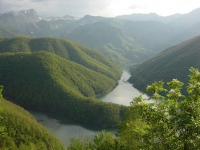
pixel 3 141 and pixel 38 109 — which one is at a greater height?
pixel 3 141

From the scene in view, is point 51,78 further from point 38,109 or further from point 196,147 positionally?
point 196,147

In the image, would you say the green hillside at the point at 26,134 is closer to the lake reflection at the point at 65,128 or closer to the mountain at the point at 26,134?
the mountain at the point at 26,134

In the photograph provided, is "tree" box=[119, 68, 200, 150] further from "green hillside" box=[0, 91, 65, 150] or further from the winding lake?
the winding lake

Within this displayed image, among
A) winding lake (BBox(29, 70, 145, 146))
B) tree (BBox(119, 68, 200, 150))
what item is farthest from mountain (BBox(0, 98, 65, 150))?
tree (BBox(119, 68, 200, 150))

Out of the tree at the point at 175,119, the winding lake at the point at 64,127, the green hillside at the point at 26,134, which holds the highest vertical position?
the tree at the point at 175,119

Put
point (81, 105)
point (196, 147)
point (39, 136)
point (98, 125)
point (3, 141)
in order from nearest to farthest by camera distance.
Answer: point (196, 147)
point (3, 141)
point (39, 136)
point (98, 125)
point (81, 105)

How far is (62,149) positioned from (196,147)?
89.4 metres

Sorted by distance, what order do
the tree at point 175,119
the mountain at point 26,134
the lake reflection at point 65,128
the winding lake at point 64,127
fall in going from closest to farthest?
1. the tree at point 175,119
2. the mountain at point 26,134
3. the lake reflection at point 65,128
4. the winding lake at point 64,127

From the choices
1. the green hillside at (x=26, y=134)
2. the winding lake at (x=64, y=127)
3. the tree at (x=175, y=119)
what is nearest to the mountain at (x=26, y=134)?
the green hillside at (x=26, y=134)

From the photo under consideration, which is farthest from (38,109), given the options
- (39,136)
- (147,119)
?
(147,119)

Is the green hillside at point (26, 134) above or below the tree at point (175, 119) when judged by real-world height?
below

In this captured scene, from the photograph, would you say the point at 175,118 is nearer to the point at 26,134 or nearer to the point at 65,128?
the point at 26,134

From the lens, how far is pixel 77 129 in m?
131

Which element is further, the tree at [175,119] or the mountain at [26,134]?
the mountain at [26,134]
